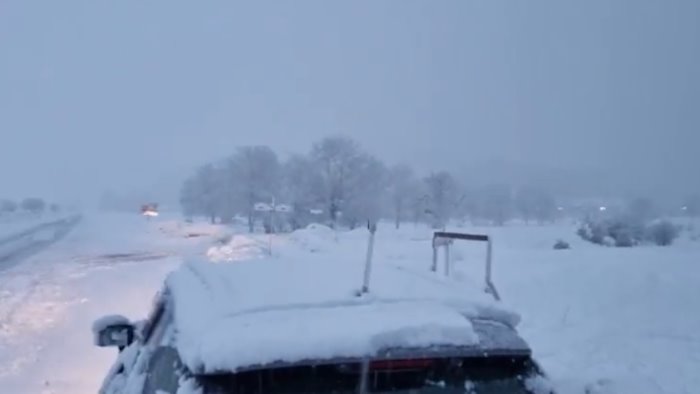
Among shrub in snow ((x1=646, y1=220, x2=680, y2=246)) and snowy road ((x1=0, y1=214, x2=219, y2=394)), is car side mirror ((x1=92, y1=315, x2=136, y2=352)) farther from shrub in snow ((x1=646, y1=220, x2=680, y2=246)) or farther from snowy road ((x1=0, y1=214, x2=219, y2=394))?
shrub in snow ((x1=646, y1=220, x2=680, y2=246))

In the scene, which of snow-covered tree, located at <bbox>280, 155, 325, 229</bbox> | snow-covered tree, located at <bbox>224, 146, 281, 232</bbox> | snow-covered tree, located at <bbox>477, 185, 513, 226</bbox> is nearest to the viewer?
snow-covered tree, located at <bbox>280, 155, 325, 229</bbox>

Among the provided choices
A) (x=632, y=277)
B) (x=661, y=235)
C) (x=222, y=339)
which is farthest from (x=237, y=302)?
(x=661, y=235)

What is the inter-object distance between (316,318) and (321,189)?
198ft

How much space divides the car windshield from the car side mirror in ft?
7.56

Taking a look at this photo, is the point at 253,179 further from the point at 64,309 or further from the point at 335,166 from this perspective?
the point at 64,309

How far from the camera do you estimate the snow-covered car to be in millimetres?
2355

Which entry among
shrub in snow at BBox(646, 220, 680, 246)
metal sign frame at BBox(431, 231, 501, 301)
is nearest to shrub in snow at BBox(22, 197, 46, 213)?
shrub in snow at BBox(646, 220, 680, 246)

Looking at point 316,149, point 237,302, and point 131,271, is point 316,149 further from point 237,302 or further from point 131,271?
point 237,302

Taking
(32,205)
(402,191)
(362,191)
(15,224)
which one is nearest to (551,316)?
(15,224)

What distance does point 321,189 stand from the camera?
63.0 m

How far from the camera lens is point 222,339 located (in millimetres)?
2373

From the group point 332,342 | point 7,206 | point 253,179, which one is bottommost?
point 7,206

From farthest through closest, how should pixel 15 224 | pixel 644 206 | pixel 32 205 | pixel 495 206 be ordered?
pixel 495 206, pixel 32 205, pixel 644 206, pixel 15 224

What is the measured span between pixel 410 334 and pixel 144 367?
1395mm
